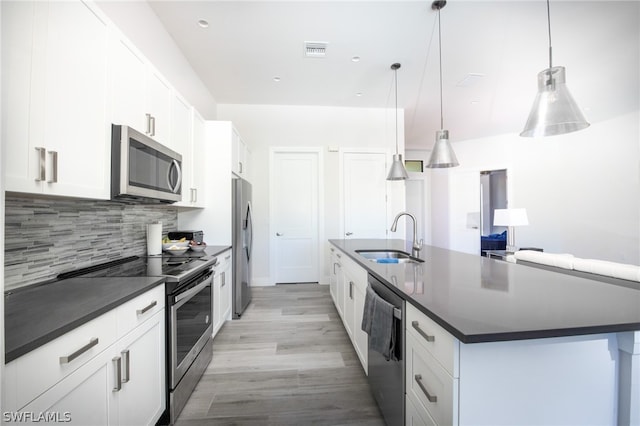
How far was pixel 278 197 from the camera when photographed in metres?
4.36

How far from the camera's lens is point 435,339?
2.85ft

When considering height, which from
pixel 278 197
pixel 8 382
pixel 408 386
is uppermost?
pixel 278 197

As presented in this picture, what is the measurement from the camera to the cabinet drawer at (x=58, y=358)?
687mm

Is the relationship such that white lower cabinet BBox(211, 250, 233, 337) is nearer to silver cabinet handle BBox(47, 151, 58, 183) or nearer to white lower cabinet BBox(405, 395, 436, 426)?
silver cabinet handle BBox(47, 151, 58, 183)

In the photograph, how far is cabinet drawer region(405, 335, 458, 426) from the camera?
77 centimetres

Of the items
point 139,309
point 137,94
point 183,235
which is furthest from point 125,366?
point 183,235

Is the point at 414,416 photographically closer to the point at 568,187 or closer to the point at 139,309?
the point at 139,309

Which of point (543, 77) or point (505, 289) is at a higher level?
point (543, 77)

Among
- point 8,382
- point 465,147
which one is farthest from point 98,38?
point 465,147

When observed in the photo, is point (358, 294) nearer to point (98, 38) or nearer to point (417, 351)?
point (417, 351)

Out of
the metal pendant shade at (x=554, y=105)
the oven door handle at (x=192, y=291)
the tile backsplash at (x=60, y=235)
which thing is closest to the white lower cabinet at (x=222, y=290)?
the oven door handle at (x=192, y=291)

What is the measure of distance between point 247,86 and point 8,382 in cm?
382

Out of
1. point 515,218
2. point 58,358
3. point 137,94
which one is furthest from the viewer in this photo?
point 515,218

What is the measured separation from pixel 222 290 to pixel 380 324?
1874 mm
